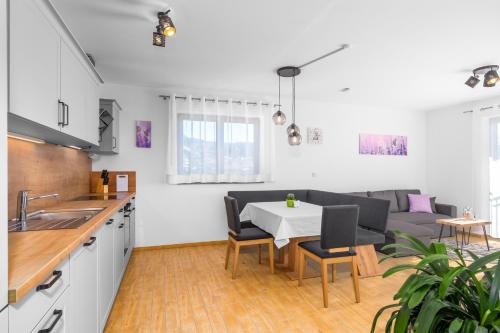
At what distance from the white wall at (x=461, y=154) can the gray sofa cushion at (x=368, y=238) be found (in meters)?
3.12

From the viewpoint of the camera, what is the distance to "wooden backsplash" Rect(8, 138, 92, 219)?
1.96m

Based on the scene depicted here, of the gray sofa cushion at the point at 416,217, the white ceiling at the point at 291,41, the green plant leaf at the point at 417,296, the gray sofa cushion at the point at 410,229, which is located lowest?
the gray sofa cushion at the point at 410,229

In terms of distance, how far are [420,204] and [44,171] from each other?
19.4ft

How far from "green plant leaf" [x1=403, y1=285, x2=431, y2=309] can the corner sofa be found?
1.97 meters

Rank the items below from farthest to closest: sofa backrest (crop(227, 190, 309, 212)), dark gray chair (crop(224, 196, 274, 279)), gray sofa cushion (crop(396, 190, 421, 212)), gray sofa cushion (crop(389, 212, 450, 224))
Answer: gray sofa cushion (crop(396, 190, 421, 212))
gray sofa cushion (crop(389, 212, 450, 224))
sofa backrest (crop(227, 190, 309, 212))
dark gray chair (crop(224, 196, 274, 279))

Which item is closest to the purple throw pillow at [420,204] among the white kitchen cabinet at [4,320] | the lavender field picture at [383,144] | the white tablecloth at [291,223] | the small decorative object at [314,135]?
the lavender field picture at [383,144]

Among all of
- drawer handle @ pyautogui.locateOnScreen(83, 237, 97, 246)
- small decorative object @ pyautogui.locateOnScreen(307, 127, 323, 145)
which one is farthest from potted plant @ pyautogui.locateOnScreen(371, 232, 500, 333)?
small decorative object @ pyautogui.locateOnScreen(307, 127, 323, 145)

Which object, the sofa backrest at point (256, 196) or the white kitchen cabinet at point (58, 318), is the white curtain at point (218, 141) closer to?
the sofa backrest at point (256, 196)

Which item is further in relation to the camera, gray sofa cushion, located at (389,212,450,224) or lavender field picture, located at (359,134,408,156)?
lavender field picture, located at (359,134,408,156)

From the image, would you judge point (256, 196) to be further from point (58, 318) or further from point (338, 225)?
point (58, 318)

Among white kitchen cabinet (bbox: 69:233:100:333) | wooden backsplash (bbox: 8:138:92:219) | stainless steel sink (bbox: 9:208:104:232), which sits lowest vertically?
white kitchen cabinet (bbox: 69:233:100:333)

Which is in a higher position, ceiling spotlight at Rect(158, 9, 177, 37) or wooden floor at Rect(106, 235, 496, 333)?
ceiling spotlight at Rect(158, 9, 177, 37)

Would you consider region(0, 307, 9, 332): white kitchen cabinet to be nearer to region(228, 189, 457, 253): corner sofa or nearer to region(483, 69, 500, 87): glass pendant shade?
region(228, 189, 457, 253): corner sofa

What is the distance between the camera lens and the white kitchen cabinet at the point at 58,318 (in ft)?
A: 3.57
